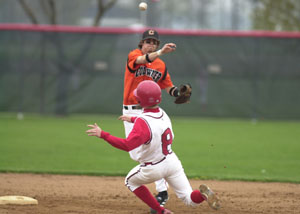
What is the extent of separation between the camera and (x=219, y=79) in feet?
44.2

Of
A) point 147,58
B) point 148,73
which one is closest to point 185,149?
point 148,73

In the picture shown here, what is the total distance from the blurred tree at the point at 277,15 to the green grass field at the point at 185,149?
30.3ft

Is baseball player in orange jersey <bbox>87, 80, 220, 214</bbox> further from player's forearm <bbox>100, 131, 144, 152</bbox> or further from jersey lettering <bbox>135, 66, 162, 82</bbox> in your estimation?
jersey lettering <bbox>135, 66, 162, 82</bbox>

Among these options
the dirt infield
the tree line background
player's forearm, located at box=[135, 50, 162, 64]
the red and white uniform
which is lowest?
the dirt infield

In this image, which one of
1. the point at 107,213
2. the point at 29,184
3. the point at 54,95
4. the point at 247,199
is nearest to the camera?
the point at 107,213

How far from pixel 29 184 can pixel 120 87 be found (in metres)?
7.46

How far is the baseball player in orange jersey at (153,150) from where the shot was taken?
421cm

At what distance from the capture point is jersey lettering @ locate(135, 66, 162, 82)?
17.5 feet

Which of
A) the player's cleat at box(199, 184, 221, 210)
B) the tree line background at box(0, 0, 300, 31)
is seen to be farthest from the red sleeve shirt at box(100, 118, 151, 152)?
the tree line background at box(0, 0, 300, 31)

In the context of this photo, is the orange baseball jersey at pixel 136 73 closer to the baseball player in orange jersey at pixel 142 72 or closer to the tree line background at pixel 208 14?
the baseball player in orange jersey at pixel 142 72

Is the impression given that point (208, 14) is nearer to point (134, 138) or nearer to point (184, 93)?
point (184, 93)

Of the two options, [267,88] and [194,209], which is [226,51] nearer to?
[267,88]

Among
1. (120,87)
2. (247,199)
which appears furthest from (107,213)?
(120,87)

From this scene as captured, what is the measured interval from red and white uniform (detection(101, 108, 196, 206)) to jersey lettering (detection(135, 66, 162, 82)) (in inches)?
37.4
